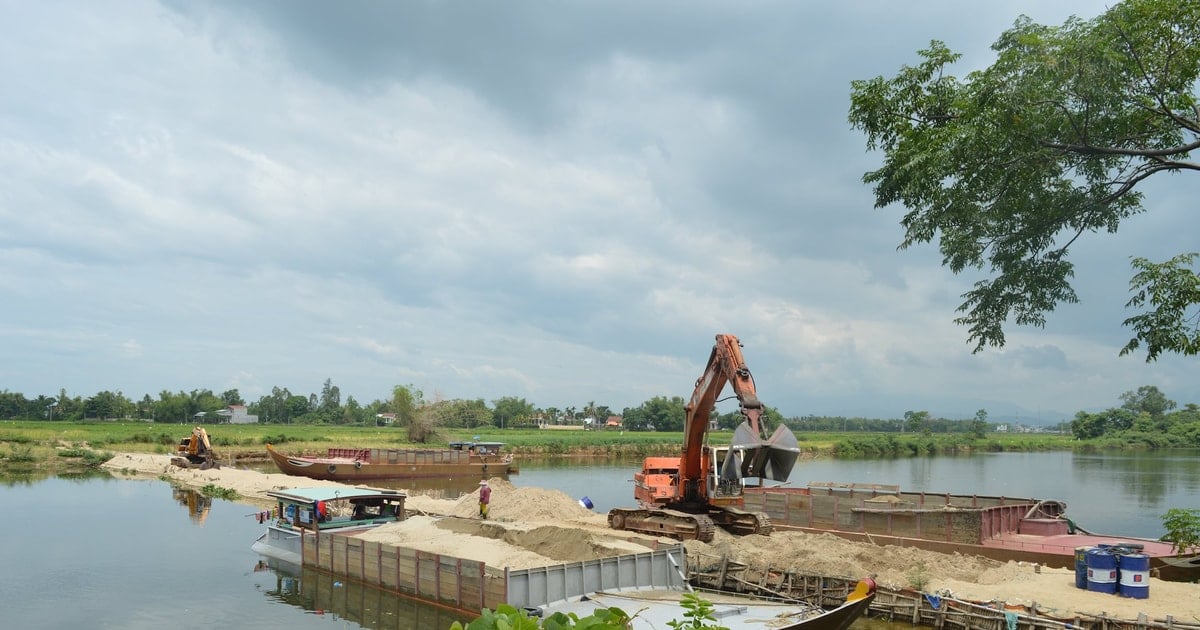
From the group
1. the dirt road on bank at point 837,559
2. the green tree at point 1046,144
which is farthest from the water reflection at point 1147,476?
the green tree at point 1046,144

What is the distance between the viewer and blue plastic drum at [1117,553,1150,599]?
16938mm

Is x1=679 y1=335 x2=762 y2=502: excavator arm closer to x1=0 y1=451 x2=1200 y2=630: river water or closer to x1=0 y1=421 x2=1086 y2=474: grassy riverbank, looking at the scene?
x1=0 y1=451 x2=1200 y2=630: river water

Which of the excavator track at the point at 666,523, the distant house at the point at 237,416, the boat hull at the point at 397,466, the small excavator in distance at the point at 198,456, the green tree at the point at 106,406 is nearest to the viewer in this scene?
the excavator track at the point at 666,523

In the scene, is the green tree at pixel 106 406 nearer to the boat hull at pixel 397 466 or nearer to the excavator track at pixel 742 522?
the boat hull at pixel 397 466

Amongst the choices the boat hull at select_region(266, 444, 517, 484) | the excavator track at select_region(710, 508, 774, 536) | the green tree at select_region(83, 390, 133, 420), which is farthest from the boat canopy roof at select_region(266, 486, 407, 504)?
the green tree at select_region(83, 390, 133, 420)

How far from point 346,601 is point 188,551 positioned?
35.7ft

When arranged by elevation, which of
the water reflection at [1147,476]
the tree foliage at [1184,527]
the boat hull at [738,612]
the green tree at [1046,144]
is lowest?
the water reflection at [1147,476]

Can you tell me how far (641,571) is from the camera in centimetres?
1786

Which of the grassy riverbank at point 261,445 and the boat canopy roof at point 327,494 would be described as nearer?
the boat canopy roof at point 327,494

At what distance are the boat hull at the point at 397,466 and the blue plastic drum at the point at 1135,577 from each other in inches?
1747

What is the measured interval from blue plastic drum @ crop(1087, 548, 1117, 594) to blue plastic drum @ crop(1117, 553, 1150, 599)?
199mm

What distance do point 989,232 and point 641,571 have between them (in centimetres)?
1024

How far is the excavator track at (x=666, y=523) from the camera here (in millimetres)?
23406

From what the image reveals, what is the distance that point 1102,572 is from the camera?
57.5 feet
